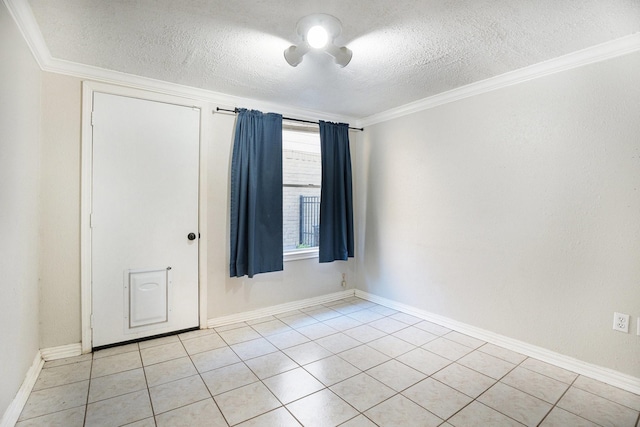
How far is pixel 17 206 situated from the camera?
1900 millimetres

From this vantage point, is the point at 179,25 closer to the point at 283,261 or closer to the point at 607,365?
the point at 283,261

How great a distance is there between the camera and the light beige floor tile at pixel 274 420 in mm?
1774

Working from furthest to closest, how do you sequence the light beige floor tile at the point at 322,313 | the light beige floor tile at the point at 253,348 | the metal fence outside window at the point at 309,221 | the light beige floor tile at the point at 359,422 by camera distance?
the metal fence outside window at the point at 309,221, the light beige floor tile at the point at 322,313, the light beige floor tile at the point at 253,348, the light beige floor tile at the point at 359,422

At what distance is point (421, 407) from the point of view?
1940 mm

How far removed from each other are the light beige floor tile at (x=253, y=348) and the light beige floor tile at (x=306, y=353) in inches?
6.2

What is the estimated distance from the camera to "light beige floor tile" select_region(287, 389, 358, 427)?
71.1 inches

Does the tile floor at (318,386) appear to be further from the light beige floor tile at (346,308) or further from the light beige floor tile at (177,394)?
the light beige floor tile at (346,308)

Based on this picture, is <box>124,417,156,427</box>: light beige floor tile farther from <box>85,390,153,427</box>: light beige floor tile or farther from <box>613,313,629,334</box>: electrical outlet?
<box>613,313,629,334</box>: electrical outlet

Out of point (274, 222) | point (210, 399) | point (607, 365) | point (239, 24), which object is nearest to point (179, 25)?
point (239, 24)

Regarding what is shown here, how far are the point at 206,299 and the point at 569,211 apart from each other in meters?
3.18

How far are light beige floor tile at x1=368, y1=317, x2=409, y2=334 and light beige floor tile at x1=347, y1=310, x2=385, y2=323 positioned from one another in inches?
3.4

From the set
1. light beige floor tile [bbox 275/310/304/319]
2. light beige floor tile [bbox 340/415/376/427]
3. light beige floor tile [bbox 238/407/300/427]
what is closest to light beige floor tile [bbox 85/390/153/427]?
light beige floor tile [bbox 238/407/300/427]

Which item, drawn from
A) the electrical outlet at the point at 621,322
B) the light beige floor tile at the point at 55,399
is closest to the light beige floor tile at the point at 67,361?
the light beige floor tile at the point at 55,399

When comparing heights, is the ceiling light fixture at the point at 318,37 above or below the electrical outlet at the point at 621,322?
above
